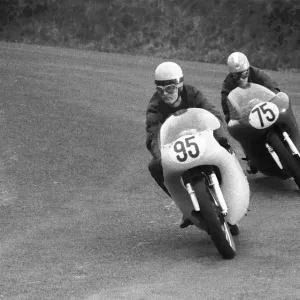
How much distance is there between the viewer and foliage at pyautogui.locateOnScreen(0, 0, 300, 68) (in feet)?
107

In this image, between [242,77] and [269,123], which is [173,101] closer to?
[269,123]

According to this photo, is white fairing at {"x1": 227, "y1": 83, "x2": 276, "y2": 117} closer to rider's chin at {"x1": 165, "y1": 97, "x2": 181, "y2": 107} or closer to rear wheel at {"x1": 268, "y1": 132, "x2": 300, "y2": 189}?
rear wheel at {"x1": 268, "y1": 132, "x2": 300, "y2": 189}

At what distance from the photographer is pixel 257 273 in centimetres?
871

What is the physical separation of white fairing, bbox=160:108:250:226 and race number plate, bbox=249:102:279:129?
8.21 ft

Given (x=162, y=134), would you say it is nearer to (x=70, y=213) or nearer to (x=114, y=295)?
(x=114, y=295)

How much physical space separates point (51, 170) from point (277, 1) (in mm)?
19346

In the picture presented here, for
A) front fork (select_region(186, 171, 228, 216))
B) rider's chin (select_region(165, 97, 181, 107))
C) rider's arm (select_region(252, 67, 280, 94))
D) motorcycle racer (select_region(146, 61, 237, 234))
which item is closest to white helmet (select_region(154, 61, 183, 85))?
motorcycle racer (select_region(146, 61, 237, 234))

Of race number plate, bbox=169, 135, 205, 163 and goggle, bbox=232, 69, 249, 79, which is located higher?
race number plate, bbox=169, 135, 205, 163

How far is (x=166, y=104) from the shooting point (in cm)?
1032

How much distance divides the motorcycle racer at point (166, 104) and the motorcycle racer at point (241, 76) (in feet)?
7.89

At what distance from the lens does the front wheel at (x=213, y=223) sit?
9.31 meters

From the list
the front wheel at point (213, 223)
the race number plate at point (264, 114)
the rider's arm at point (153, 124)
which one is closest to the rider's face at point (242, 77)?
the race number plate at point (264, 114)

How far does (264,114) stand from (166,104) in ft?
7.70

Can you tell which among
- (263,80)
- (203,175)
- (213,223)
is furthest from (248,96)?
(213,223)
